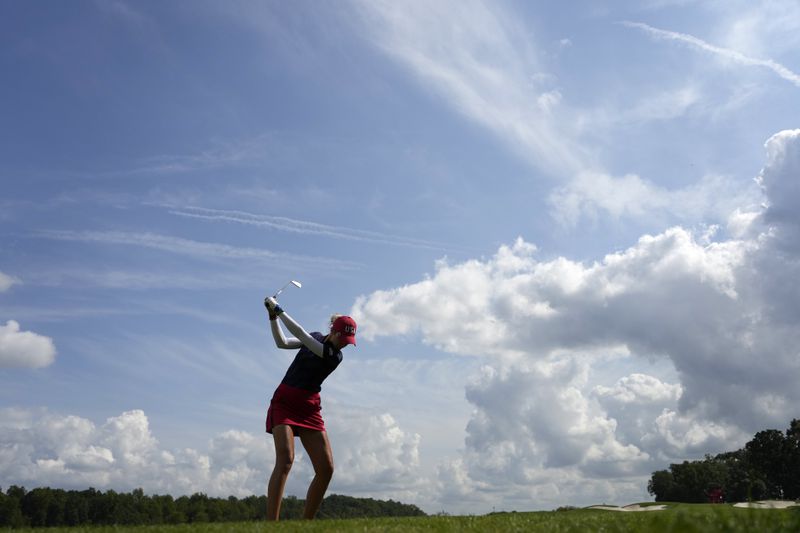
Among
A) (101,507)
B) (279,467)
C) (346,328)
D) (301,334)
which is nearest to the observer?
(279,467)

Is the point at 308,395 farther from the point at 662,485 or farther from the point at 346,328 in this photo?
the point at 662,485

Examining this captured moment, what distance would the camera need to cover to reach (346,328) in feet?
39.3

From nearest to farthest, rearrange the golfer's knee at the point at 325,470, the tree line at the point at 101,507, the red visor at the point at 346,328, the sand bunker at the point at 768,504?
1. the sand bunker at the point at 768,504
2. the golfer's knee at the point at 325,470
3. the red visor at the point at 346,328
4. the tree line at the point at 101,507

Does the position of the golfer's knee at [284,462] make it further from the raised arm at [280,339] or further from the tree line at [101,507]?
the tree line at [101,507]

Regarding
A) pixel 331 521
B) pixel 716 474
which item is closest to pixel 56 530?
pixel 331 521

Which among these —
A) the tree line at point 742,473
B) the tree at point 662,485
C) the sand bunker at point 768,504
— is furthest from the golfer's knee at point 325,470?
the tree at point 662,485

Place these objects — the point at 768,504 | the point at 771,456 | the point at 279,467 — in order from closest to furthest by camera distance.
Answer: the point at 279,467 → the point at 768,504 → the point at 771,456

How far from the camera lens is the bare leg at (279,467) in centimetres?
1082

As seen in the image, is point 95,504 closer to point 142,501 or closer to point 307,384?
point 142,501

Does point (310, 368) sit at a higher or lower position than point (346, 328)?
lower

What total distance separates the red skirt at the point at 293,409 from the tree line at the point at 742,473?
6007 centimetres

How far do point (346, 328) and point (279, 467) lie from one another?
2.56 meters

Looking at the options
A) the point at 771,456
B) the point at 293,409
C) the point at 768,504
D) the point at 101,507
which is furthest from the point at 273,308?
the point at 101,507

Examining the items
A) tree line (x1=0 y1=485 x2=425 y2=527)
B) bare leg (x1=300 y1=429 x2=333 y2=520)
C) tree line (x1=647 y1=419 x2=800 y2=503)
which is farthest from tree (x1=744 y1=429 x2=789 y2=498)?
Result: bare leg (x1=300 y1=429 x2=333 y2=520)
